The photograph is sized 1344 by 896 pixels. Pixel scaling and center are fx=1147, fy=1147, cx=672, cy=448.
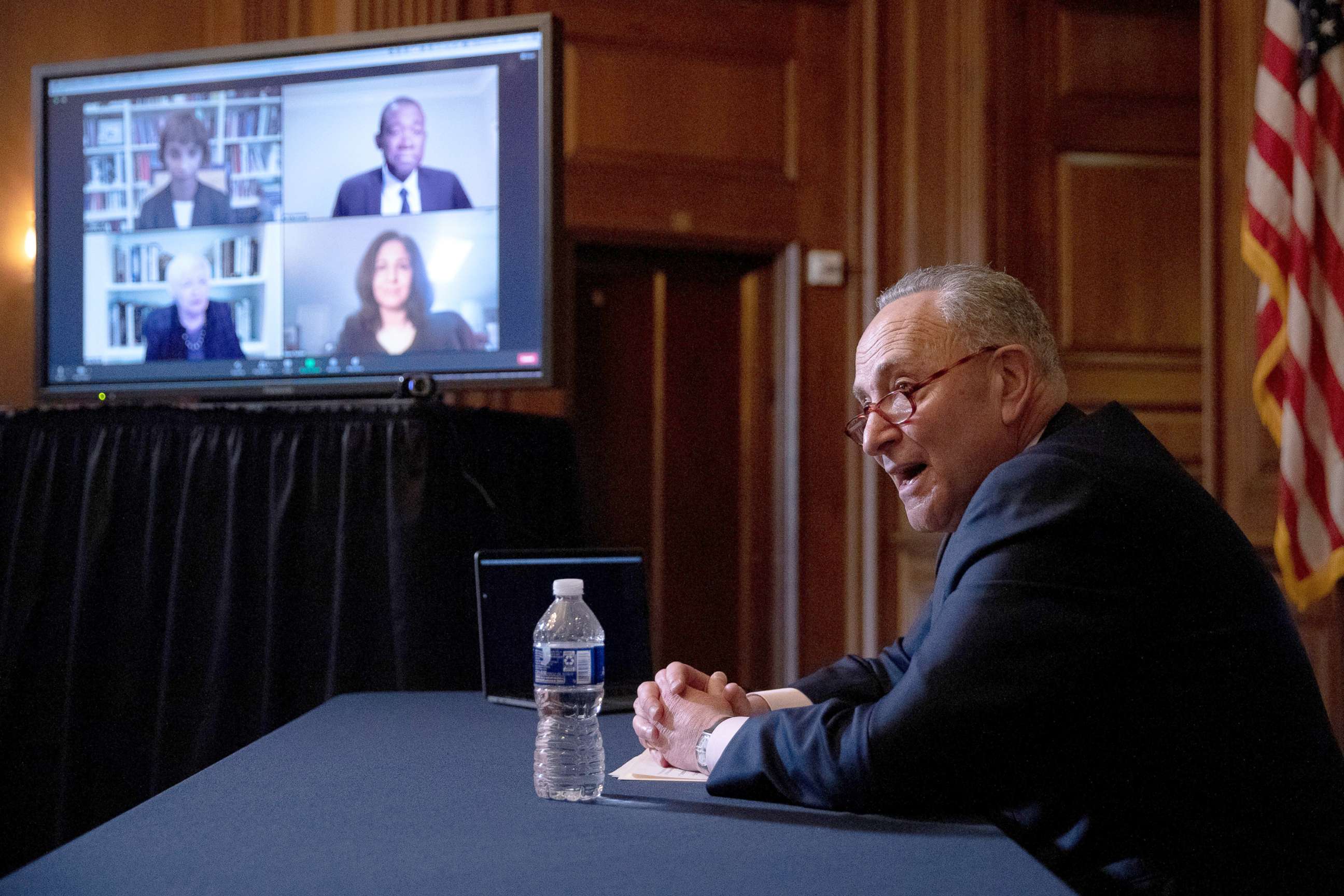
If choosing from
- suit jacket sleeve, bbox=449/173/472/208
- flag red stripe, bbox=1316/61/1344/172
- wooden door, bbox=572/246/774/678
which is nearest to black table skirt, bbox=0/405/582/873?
suit jacket sleeve, bbox=449/173/472/208

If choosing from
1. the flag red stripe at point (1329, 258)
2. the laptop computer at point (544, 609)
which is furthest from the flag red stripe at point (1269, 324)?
the laptop computer at point (544, 609)

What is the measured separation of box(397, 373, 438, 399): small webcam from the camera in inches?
105

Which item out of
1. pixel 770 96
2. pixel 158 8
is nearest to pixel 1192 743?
pixel 770 96

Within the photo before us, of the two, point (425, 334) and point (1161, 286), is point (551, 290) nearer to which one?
point (425, 334)

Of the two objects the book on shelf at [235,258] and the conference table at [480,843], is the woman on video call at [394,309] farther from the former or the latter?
the conference table at [480,843]

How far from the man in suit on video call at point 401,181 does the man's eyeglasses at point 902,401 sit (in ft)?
4.83

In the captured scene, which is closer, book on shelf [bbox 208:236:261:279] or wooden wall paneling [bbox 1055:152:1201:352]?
book on shelf [bbox 208:236:261:279]

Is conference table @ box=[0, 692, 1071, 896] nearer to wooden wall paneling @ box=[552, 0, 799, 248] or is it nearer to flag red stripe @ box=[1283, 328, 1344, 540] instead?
flag red stripe @ box=[1283, 328, 1344, 540]

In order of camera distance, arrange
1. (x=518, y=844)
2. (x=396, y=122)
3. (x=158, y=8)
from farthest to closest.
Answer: (x=158, y=8), (x=396, y=122), (x=518, y=844)

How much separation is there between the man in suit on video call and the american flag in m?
2.21

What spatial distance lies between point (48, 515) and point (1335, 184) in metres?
3.41

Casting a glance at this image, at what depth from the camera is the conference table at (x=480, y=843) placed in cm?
98

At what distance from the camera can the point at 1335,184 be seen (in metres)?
3.11

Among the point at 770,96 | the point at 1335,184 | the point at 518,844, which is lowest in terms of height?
the point at 518,844
